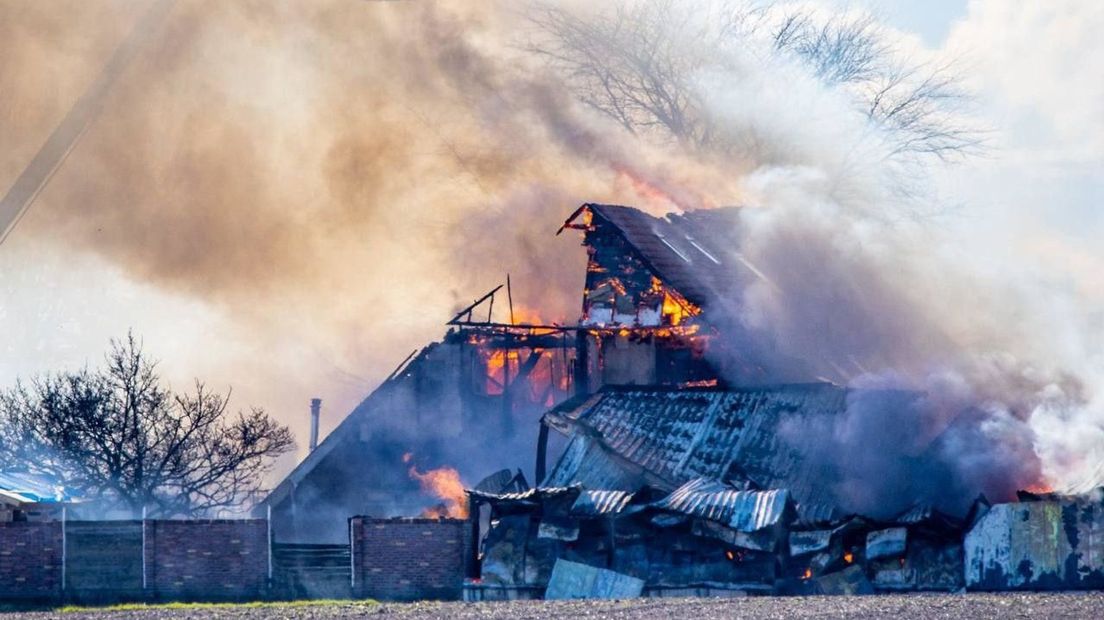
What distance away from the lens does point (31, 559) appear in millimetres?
27812

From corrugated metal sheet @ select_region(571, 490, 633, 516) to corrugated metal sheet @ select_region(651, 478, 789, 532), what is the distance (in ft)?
2.15

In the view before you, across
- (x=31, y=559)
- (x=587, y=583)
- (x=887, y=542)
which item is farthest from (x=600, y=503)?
(x=31, y=559)

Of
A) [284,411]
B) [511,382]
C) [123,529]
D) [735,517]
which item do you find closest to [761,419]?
[735,517]

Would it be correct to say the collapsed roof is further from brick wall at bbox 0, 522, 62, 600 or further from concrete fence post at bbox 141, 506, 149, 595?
brick wall at bbox 0, 522, 62, 600

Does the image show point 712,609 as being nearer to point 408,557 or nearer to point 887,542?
point 887,542

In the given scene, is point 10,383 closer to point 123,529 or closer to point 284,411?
point 284,411

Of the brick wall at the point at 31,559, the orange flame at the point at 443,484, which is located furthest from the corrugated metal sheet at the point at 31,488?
the orange flame at the point at 443,484

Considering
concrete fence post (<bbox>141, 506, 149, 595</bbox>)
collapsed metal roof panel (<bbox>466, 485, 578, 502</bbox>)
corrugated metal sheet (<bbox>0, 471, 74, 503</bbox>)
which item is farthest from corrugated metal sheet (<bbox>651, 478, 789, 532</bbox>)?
corrugated metal sheet (<bbox>0, 471, 74, 503</bbox>)

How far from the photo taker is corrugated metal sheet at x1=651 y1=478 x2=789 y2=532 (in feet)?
89.8

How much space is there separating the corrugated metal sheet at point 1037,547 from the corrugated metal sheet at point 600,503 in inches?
239

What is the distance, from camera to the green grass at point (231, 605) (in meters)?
25.7

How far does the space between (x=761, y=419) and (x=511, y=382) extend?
940 cm

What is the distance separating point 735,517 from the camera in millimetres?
27625

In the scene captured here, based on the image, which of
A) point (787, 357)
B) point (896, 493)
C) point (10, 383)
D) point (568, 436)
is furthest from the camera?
point (10, 383)
